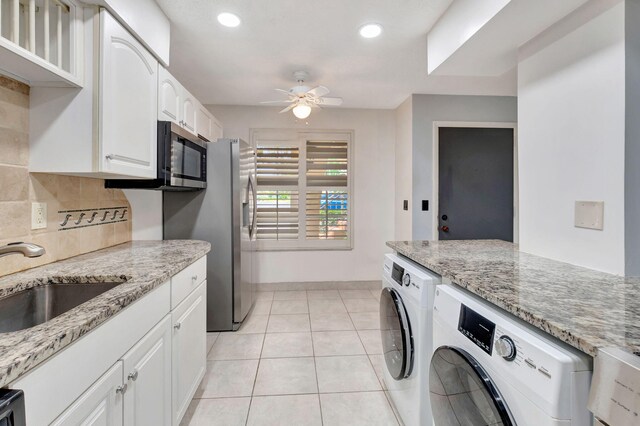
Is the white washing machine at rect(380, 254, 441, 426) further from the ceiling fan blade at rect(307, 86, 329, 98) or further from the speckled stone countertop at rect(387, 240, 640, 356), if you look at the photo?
the ceiling fan blade at rect(307, 86, 329, 98)

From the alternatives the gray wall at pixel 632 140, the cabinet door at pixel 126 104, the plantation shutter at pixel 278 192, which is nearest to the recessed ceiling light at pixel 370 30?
the gray wall at pixel 632 140

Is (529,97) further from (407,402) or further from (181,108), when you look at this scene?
(181,108)

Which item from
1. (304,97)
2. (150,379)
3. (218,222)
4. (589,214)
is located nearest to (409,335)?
(589,214)

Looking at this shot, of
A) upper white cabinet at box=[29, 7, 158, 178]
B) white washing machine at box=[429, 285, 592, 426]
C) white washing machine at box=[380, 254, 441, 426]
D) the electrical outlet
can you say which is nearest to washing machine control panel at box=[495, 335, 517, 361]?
white washing machine at box=[429, 285, 592, 426]

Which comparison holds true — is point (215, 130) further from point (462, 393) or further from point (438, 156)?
point (462, 393)

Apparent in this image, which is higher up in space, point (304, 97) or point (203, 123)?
point (304, 97)

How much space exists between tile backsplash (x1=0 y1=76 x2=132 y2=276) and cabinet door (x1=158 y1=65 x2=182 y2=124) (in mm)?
609

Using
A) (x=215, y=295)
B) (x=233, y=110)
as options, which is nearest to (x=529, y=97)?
(x=215, y=295)

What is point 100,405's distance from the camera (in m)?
0.92

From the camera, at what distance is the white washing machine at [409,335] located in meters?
1.33

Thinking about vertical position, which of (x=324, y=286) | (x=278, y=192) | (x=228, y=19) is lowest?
(x=324, y=286)

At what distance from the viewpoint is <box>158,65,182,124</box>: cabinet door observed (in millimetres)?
2016

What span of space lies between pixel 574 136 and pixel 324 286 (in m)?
3.09

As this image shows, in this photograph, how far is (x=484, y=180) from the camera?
3.44 meters
